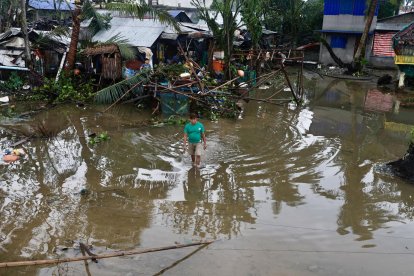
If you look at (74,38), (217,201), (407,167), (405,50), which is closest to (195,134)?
(217,201)

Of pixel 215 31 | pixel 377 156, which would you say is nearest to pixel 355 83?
pixel 215 31

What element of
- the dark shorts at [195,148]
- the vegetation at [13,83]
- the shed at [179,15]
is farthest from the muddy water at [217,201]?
the shed at [179,15]

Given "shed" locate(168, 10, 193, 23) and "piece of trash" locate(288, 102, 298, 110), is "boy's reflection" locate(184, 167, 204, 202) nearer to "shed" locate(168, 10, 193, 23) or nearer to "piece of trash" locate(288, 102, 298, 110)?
"piece of trash" locate(288, 102, 298, 110)

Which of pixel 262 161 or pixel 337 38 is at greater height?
pixel 337 38

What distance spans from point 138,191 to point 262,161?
3.24 meters

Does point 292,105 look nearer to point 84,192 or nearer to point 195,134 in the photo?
point 195,134

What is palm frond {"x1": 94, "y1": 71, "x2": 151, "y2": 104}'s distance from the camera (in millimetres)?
13219

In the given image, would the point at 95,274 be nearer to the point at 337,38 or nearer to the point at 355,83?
the point at 355,83

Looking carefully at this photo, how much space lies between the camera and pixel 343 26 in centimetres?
2753

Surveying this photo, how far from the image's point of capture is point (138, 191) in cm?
775

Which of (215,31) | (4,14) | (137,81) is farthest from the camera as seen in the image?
(4,14)

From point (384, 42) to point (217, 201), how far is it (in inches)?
961

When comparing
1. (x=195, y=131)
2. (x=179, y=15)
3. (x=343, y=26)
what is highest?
(x=343, y=26)

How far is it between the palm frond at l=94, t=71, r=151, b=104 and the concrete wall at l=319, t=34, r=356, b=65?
18909mm
